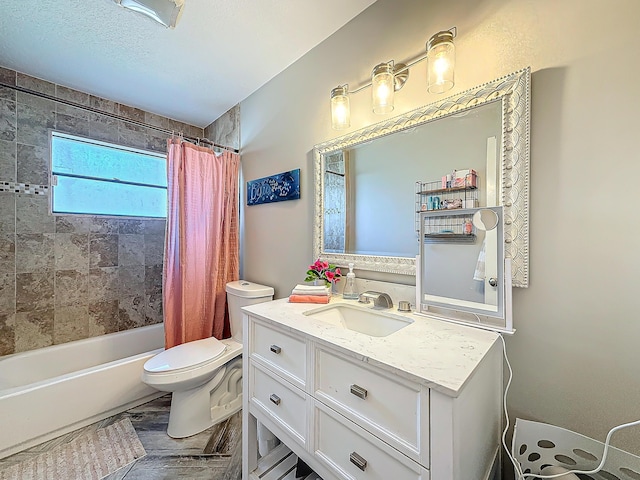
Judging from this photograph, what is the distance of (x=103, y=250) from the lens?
7.38ft

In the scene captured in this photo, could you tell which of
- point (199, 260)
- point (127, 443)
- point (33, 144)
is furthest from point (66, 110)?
point (127, 443)

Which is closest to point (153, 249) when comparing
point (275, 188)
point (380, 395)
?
point (275, 188)

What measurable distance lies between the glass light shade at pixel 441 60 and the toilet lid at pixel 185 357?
1.90 metres

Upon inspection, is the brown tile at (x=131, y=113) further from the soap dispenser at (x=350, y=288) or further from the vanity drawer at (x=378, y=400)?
the vanity drawer at (x=378, y=400)

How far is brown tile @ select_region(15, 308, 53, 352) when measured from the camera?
1.90 m

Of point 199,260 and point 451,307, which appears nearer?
point 451,307

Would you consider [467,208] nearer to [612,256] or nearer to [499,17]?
[612,256]

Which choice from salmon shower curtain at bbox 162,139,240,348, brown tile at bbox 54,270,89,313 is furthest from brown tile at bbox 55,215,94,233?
salmon shower curtain at bbox 162,139,240,348

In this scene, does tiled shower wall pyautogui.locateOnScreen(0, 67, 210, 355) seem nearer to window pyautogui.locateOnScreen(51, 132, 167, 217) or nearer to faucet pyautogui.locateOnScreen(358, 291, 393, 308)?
window pyautogui.locateOnScreen(51, 132, 167, 217)

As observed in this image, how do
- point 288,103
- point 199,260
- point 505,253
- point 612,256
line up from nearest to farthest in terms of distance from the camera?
point 612,256 → point 505,253 → point 288,103 → point 199,260

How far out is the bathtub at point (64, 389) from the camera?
1447 mm

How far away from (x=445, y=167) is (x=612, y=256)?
604 millimetres

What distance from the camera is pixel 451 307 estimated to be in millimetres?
1050

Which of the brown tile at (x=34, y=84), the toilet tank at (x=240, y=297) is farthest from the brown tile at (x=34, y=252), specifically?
the toilet tank at (x=240, y=297)
